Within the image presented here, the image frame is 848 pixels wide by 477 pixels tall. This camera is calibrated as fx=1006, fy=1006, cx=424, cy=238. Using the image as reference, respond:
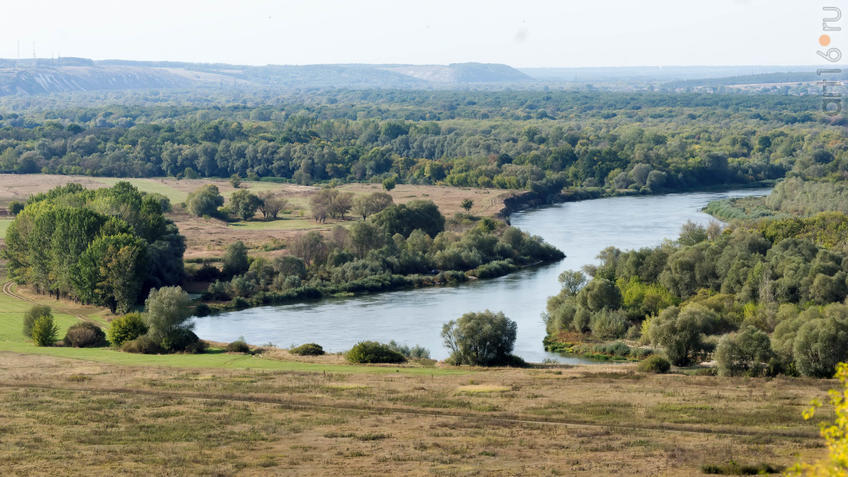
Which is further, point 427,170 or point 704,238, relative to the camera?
point 427,170

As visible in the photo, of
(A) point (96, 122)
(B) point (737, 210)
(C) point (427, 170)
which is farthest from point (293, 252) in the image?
(A) point (96, 122)

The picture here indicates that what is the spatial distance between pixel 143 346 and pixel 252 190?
53590 mm

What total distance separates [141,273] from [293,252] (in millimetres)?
10986

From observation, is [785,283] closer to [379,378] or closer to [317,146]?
[379,378]

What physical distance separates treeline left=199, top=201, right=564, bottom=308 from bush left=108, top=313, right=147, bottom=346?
1022 centimetres

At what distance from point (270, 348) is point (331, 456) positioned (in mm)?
14652

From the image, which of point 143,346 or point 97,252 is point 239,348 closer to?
point 143,346

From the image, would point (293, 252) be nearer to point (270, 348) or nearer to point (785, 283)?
point (270, 348)

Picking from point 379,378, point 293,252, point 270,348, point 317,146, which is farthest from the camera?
point 317,146

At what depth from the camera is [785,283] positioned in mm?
37625

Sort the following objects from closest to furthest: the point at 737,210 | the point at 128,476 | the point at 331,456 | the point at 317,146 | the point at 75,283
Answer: the point at 128,476 < the point at 331,456 < the point at 75,283 < the point at 737,210 < the point at 317,146

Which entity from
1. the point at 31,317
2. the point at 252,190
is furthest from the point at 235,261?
the point at 252,190

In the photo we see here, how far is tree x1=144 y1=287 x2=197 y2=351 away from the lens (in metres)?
34.4

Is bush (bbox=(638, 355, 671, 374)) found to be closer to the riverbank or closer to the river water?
the river water
